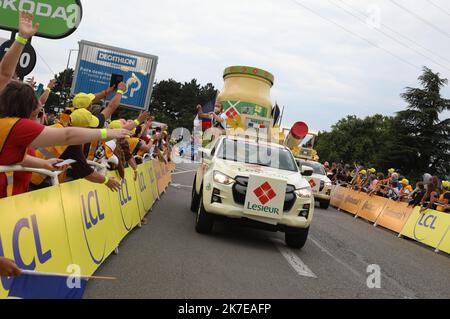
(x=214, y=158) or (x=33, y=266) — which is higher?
(x=214, y=158)

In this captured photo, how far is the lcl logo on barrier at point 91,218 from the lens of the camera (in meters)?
5.18

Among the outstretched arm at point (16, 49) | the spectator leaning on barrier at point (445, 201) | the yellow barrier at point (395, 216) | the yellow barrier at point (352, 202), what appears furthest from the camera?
the yellow barrier at point (352, 202)

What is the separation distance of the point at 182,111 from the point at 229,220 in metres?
115

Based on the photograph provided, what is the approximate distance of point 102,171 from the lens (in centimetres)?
613

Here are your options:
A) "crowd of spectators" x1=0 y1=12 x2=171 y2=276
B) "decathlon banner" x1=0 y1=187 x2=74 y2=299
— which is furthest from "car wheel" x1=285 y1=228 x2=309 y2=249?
"decathlon banner" x1=0 y1=187 x2=74 y2=299

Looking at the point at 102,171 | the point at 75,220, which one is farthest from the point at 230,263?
the point at 75,220

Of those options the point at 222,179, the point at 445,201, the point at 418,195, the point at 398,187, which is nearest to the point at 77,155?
the point at 222,179

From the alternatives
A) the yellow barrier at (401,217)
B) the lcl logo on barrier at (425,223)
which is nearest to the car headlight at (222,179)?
the yellow barrier at (401,217)

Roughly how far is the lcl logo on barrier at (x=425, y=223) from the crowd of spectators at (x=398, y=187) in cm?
28

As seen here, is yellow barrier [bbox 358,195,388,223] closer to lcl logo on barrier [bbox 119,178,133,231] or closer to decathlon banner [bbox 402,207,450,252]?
decathlon banner [bbox 402,207,450,252]

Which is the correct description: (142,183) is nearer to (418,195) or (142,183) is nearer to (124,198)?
(124,198)

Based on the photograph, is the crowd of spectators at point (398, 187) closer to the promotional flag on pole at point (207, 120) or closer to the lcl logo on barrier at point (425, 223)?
the lcl logo on barrier at point (425, 223)

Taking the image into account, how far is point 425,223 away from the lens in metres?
13.8
